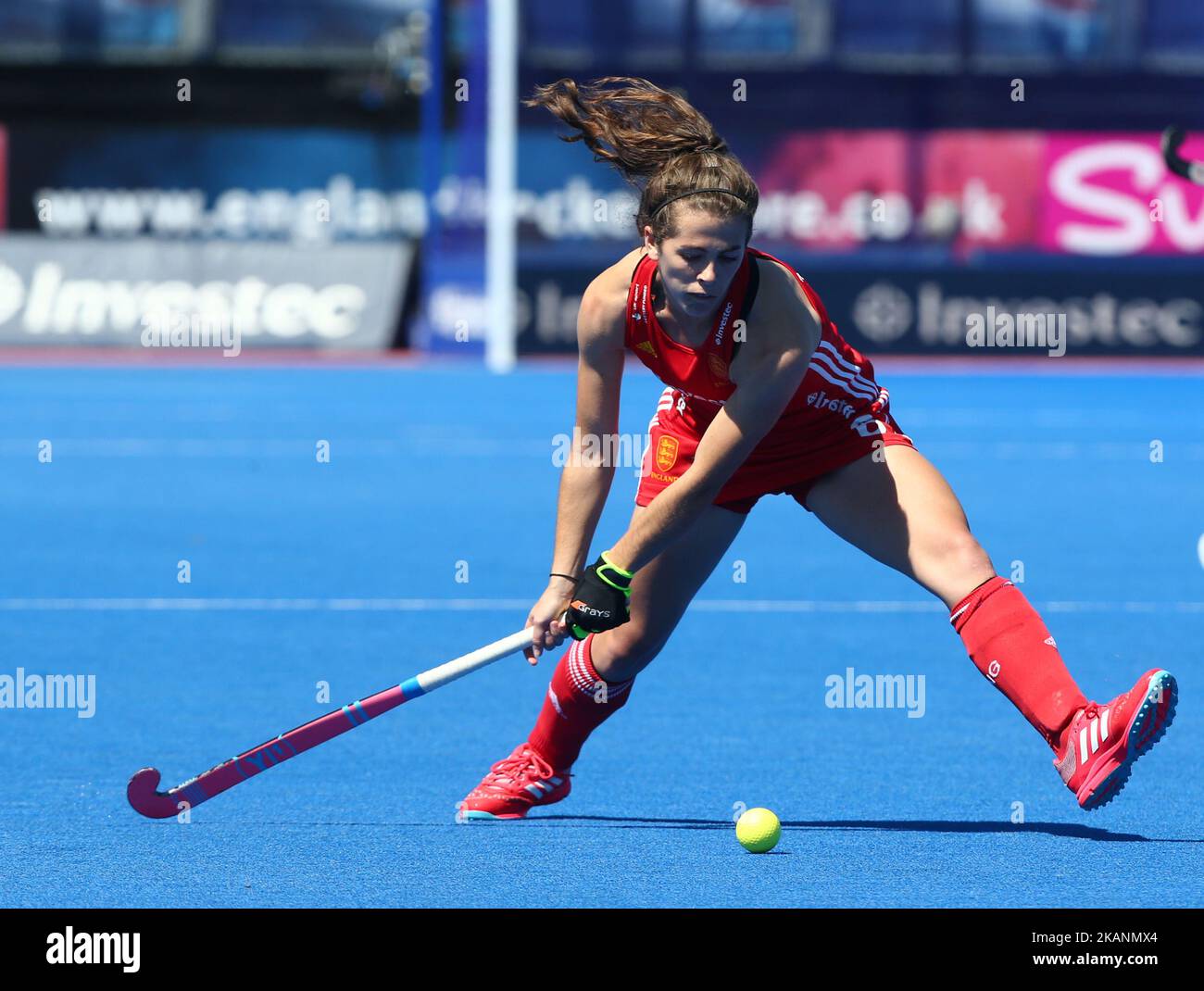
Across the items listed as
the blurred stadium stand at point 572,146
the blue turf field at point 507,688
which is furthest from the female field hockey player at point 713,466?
the blurred stadium stand at point 572,146

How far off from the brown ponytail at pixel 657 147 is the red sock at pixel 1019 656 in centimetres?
95

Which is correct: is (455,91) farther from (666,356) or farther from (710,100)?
(666,356)

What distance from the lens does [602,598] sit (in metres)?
4.53

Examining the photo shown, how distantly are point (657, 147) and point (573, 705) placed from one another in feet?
4.33

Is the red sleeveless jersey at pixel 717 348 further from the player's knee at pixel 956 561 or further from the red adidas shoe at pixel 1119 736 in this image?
the red adidas shoe at pixel 1119 736

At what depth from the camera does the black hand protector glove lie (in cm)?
454

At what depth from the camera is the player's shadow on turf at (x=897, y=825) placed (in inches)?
192

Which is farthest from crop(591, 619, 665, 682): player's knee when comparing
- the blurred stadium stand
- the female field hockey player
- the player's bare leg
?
the blurred stadium stand

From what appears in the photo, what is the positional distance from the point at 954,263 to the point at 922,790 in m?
16.5

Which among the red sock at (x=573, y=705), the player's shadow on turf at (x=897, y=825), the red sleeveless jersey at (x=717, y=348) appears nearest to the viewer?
the red sleeveless jersey at (x=717, y=348)

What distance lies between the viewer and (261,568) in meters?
9.09

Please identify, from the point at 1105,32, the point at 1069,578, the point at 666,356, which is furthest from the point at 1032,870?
the point at 1105,32
